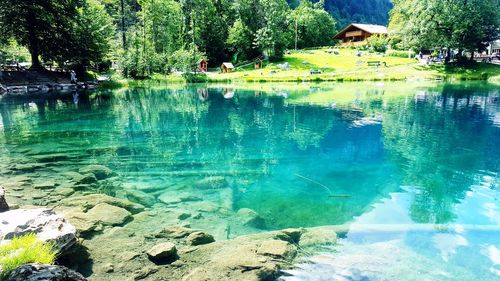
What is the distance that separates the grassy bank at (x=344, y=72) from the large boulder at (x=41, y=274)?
6305cm

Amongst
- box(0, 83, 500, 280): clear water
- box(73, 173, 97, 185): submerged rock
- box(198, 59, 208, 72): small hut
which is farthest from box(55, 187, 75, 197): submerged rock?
box(198, 59, 208, 72): small hut

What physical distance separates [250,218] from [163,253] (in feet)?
12.3

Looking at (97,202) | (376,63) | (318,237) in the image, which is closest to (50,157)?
(97,202)

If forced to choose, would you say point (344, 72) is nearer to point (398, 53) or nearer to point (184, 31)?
point (398, 53)

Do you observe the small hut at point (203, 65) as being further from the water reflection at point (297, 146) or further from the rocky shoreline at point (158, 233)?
the rocky shoreline at point (158, 233)

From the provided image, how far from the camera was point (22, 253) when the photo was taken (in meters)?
6.55

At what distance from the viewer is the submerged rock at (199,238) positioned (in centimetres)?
998

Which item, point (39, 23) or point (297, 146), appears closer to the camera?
point (297, 146)

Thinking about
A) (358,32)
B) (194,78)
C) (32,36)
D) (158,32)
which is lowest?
(194,78)

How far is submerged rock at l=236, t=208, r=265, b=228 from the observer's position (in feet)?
38.4

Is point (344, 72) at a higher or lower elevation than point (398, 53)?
lower

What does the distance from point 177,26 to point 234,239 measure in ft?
279

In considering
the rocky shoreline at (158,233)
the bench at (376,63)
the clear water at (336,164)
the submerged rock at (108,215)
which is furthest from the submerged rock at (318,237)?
the bench at (376,63)

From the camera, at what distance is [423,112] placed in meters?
32.5
